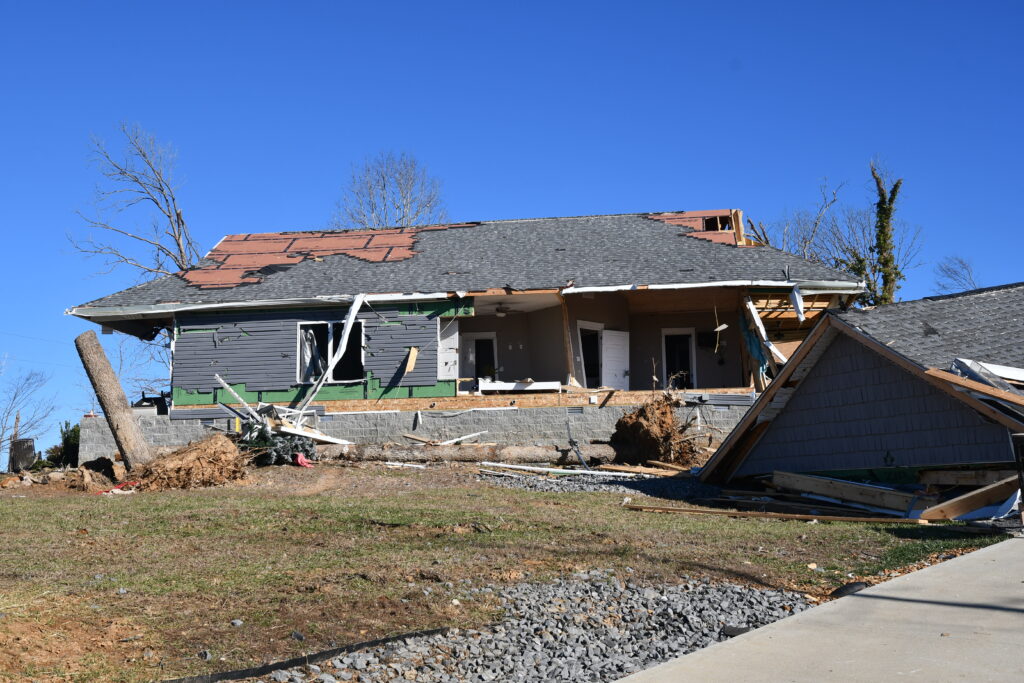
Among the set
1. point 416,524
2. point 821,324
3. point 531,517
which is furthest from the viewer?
point 821,324

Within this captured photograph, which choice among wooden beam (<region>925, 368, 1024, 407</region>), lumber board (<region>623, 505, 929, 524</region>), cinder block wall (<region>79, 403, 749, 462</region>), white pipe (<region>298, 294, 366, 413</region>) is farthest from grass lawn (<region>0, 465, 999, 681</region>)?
white pipe (<region>298, 294, 366, 413</region>)

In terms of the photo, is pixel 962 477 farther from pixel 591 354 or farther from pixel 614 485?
pixel 591 354

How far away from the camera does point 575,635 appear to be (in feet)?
20.2

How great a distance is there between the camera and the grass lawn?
5.92 metres

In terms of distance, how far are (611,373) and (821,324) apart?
10015mm

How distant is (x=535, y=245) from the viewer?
81.8ft

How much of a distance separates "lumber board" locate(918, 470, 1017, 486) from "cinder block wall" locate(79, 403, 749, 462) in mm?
7640

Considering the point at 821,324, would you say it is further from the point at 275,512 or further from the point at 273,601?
the point at 273,601

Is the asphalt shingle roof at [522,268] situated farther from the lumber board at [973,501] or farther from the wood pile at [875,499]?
the lumber board at [973,501]

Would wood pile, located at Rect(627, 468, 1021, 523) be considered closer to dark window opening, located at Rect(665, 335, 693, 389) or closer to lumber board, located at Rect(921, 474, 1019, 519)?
lumber board, located at Rect(921, 474, 1019, 519)

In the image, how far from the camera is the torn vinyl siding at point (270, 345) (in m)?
21.7

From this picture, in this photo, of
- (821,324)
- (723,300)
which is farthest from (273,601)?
(723,300)

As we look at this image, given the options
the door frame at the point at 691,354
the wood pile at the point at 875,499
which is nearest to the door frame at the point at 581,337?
the door frame at the point at 691,354

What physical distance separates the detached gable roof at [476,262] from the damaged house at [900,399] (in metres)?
7.09
